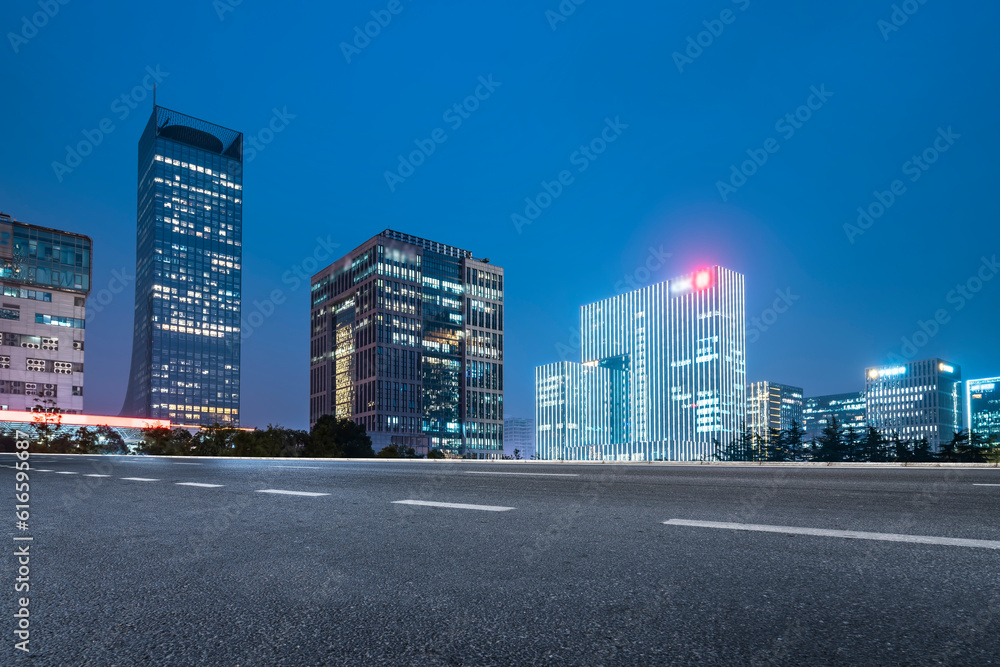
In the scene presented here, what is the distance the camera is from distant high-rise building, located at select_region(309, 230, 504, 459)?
168250 millimetres

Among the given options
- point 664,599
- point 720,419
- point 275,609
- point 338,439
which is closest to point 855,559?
point 664,599

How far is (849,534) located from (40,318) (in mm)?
135699

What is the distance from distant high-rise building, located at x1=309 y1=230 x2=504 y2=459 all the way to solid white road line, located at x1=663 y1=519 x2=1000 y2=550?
161 meters

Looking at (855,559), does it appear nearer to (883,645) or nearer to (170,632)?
(883,645)

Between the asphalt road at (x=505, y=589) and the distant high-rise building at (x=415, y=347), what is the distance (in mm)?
160568

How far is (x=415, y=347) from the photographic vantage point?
568 ft

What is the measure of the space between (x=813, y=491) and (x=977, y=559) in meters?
5.31

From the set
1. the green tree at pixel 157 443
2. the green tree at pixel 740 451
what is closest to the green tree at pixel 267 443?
the green tree at pixel 157 443

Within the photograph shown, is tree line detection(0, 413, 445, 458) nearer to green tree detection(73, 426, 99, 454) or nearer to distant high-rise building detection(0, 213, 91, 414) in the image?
green tree detection(73, 426, 99, 454)

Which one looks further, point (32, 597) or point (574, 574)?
point (574, 574)

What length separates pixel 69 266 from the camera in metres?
120

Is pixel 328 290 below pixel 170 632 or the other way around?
the other way around

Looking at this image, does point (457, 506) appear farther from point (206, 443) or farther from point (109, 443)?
point (109, 443)

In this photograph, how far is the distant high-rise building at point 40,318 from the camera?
4375 inches
